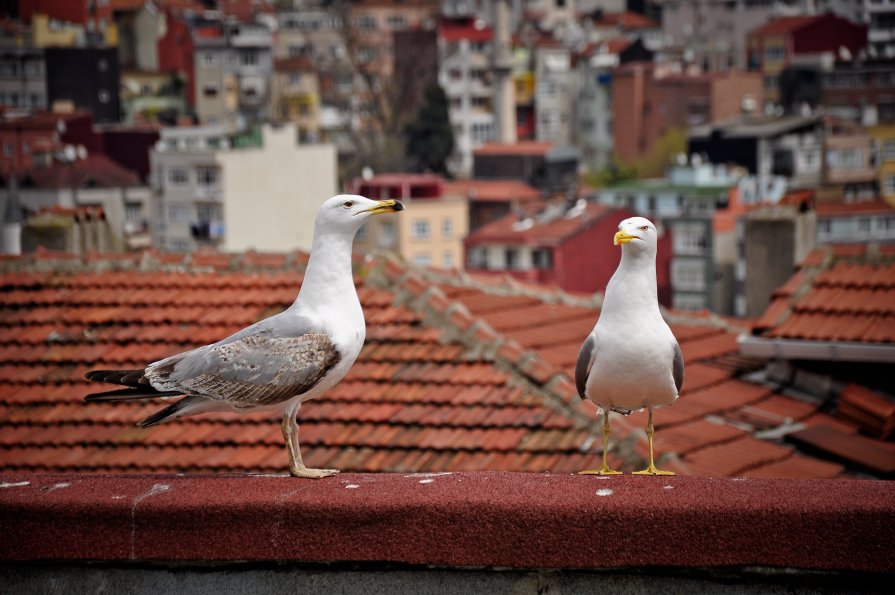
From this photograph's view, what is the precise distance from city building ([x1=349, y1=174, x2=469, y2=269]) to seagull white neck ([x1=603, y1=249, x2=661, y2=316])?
48.5 meters

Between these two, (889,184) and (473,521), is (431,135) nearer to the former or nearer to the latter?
(889,184)

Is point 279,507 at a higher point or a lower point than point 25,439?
higher

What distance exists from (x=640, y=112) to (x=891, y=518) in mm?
78817

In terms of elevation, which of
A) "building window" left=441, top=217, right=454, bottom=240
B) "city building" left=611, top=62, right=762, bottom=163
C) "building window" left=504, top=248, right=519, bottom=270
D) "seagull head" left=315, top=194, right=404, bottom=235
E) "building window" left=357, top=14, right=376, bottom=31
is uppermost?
"building window" left=357, top=14, right=376, bottom=31

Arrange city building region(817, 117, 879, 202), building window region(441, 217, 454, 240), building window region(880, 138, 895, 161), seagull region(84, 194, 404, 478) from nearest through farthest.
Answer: seagull region(84, 194, 404, 478) → building window region(441, 217, 454, 240) → city building region(817, 117, 879, 202) → building window region(880, 138, 895, 161)

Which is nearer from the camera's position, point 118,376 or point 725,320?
point 118,376

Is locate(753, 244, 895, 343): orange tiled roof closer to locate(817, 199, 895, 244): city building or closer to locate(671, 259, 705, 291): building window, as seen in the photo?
locate(671, 259, 705, 291): building window

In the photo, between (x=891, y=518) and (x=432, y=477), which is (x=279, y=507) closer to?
(x=432, y=477)

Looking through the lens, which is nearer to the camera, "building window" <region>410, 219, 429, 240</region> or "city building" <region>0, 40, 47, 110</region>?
"building window" <region>410, 219, 429, 240</region>

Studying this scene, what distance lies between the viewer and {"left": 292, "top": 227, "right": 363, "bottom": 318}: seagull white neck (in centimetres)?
459

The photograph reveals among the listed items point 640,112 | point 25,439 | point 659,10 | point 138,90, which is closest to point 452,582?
point 25,439

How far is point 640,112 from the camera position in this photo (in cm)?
8125

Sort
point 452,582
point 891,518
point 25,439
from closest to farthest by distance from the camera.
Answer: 1. point 891,518
2. point 452,582
3. point 25,439

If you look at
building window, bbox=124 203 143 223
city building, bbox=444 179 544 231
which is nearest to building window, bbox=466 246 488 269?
city building, bbox=444 179 544 231
